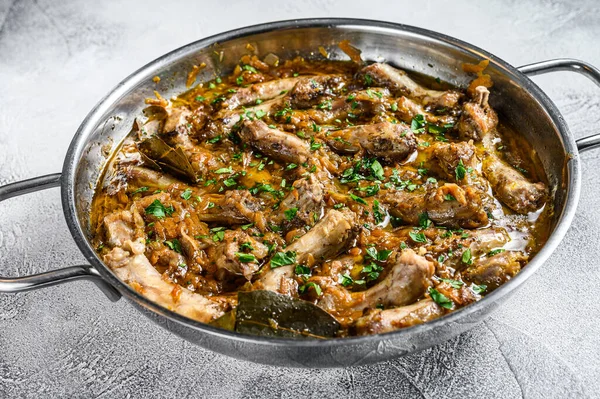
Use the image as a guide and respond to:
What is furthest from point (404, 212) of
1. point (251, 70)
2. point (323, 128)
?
point (251, 70)

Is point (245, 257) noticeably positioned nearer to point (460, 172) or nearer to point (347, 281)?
point (347, 281)

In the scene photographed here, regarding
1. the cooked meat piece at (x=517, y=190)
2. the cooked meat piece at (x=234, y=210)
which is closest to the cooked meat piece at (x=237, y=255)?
the cooked meat piece at (x=234, y=210)

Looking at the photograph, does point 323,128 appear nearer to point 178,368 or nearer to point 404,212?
point 404,212

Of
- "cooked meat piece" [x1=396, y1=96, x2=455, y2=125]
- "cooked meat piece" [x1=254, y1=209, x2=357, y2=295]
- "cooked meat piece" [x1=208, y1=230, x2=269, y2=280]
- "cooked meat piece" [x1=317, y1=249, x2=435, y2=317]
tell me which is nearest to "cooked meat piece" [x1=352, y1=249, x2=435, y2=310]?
"cooked meat piece" [x1=317, y1=249, x2=435, y2=317]

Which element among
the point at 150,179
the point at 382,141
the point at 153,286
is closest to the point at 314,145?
the point at 382,141

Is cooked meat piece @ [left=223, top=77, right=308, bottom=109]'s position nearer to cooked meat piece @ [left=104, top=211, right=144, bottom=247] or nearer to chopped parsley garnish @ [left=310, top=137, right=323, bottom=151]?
chopped parsley garnish @ [left=310, top=137, right=323, bottom=151]

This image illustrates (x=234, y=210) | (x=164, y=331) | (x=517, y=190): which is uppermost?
(x=517, y=190)
